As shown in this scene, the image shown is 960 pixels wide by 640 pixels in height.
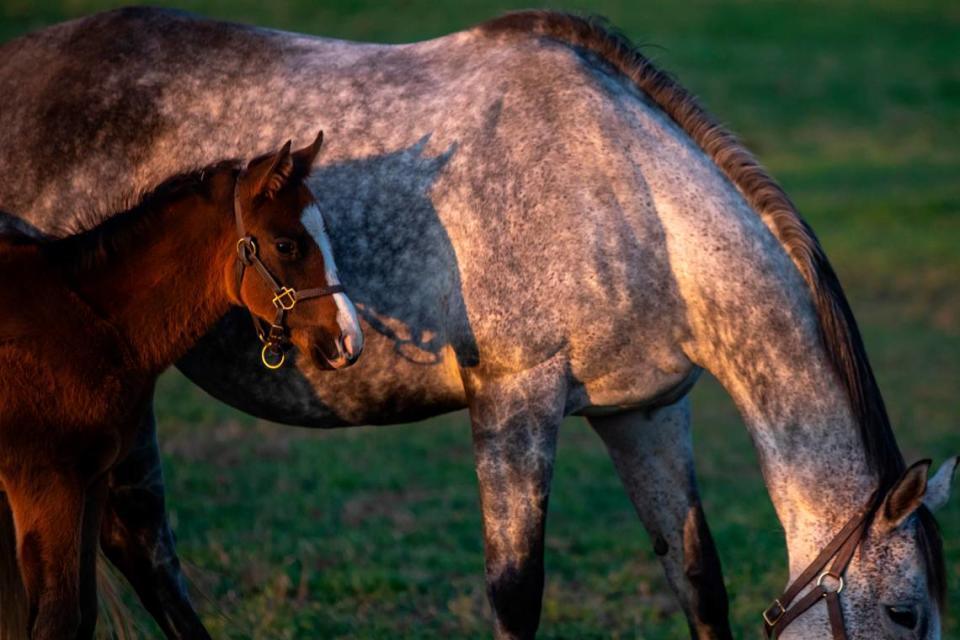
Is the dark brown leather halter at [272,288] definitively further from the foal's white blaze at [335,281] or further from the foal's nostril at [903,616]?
the foal's nostril at [903,616]

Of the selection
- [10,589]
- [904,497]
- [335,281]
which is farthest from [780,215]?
[10,589]

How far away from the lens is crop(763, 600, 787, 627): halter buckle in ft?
14.6

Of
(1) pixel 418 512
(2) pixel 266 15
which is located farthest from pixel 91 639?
(2) pixel 266 15

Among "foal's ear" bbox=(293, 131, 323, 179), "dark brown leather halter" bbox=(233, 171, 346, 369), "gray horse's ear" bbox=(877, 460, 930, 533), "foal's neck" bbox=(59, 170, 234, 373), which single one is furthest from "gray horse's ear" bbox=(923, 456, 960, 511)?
"foal's neck" bbox=(59, 170, 234, 373)

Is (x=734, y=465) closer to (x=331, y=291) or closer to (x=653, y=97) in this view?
(x=653, y=97)

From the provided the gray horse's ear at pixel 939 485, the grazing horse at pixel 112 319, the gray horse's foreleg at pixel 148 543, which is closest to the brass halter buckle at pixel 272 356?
the grazing horse at pixel 112 319

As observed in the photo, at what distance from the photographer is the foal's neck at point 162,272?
432 cm

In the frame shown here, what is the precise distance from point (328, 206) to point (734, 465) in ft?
17.7

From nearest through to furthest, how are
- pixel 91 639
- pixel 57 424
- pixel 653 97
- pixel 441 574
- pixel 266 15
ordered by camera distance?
pixel 57 424
pixel 91 639
pixel 653 97
pixel 441 574
pixel 266 15

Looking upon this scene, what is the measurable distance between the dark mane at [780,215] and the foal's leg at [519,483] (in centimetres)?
87

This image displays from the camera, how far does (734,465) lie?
31.1 ft

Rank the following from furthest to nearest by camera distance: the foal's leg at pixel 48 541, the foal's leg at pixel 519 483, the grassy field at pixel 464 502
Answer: the grassy field at pixel 464 502 → the foal's leg at pixel 519 483 → the foal's leg at pixel 48 541

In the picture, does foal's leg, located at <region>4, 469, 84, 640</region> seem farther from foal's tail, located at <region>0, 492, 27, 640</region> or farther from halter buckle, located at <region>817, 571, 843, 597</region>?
halter buckle, located at <region>817, 571, 843, 597</region>

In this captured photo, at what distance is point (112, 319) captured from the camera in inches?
→ 170
